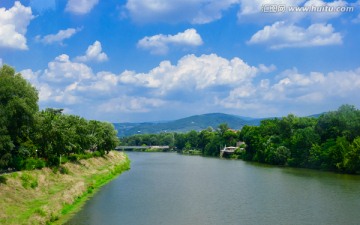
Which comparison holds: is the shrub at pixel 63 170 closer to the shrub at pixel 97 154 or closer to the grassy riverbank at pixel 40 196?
the grassy riverbank at pixel 40 196

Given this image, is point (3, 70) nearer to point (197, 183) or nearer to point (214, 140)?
point (197, 183)

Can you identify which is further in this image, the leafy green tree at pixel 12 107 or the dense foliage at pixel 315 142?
the dense foliage at pixel 315 142

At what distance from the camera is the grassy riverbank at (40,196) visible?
109 ft

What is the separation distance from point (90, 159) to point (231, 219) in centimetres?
5350

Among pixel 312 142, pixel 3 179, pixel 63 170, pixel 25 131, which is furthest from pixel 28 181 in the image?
pixel 312 142

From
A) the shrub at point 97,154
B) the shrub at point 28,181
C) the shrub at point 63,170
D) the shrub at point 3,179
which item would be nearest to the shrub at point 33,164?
the shrub at point 28,181

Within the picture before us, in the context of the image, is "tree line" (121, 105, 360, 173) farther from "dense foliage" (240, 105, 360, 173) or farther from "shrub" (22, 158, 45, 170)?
"shrub" (22, 158, 45, 170)

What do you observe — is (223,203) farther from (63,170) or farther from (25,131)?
Result: (63,170)

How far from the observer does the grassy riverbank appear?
33250 millimetres

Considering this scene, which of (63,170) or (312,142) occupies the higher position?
(312,142)

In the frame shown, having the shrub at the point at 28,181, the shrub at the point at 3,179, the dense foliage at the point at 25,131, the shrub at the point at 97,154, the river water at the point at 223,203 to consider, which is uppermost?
the dense foliage at the point at 25,131

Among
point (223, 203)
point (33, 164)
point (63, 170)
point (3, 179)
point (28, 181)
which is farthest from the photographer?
point (63, 170)

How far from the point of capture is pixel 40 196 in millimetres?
43094

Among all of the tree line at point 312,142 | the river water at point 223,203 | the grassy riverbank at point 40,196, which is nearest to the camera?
the grassy riverbank at point 40,196
